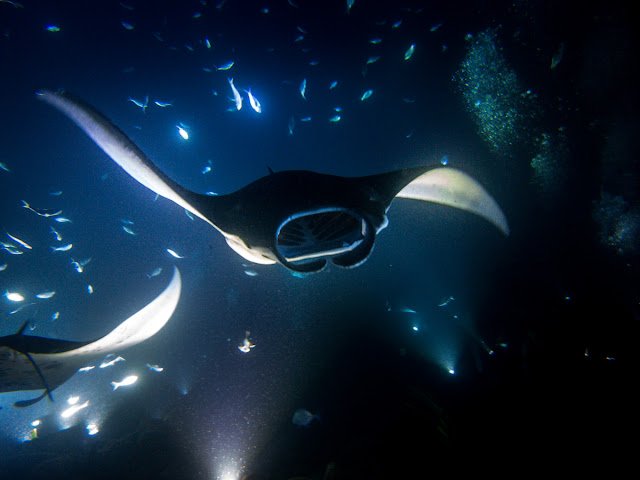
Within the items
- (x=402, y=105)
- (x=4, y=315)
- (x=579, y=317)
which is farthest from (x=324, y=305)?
(x=4, y=315)

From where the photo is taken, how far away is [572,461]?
402 cm

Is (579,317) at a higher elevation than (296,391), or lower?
higher

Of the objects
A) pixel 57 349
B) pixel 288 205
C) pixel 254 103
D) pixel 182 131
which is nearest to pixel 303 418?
pixel 57 349

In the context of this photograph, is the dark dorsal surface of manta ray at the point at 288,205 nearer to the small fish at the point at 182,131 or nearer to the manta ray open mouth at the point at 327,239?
the manta ray open mouth at the point at 327,239

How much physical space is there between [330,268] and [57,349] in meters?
11.2

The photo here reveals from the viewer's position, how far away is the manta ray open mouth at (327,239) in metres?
2.70

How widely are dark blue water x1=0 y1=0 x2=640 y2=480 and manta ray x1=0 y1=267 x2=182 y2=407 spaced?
3089 mm

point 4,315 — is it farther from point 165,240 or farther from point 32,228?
point 165,240

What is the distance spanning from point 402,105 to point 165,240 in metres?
17.6

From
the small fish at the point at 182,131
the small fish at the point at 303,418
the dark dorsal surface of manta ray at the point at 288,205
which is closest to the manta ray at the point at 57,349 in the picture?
the dark dorsal surface of manta ray at the point at 288,205

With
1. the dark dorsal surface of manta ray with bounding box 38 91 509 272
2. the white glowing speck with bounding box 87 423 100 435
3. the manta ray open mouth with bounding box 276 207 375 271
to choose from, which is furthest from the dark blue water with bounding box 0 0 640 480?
the manta ray open mouth with bounding box 276 207 375 271

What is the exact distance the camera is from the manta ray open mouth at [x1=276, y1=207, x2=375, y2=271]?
2.70 meters

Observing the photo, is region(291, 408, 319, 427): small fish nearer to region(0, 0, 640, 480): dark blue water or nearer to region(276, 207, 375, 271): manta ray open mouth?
region(0, 0, 640, 480): dark blue water

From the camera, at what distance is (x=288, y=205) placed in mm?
2342
